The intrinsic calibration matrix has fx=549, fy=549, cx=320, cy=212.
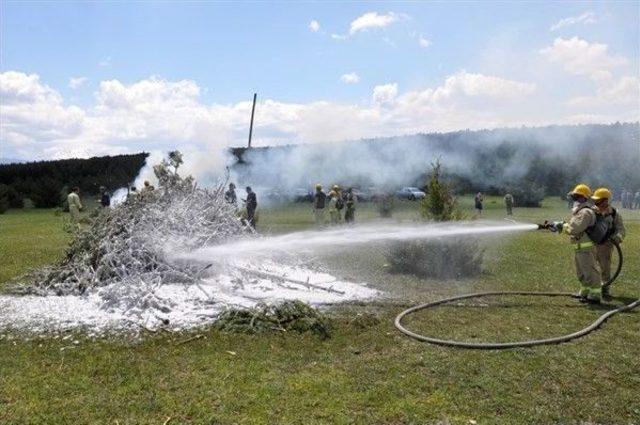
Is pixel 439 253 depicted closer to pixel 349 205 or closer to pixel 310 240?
pixel 310 240

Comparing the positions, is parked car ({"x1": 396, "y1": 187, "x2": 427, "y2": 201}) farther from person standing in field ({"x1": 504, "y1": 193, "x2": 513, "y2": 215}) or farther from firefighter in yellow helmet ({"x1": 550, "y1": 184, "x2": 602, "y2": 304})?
firefighter in yellow helmet ({"x1": 550, "y1": 184, "x2": 602, "y2": 304})

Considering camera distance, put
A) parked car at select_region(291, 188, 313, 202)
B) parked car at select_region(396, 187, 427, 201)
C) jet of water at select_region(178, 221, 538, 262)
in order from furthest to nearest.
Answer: parked car at select_region(396, 187, 427, 201)
parked car at select_region(291, 188, 313, 202)
jet of water at select_region(178, 221, 538, 262)

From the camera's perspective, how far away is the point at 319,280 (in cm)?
979

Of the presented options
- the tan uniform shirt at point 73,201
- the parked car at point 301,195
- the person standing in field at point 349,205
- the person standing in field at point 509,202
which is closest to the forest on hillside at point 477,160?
the parked car at point 301,195

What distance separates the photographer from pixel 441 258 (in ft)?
36.5

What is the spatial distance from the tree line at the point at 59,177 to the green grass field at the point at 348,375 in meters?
28.2

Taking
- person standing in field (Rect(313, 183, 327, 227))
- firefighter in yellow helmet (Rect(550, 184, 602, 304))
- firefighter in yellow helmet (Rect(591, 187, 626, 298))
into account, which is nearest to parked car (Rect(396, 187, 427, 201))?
person standing in field (Rect(313, 183, 327, 227))

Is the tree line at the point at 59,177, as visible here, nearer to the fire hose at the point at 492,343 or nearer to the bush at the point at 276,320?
the bush at the point at 276,320

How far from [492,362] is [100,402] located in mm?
3917

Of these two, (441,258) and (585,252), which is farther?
(441,258)

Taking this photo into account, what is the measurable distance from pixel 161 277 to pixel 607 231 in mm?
7296

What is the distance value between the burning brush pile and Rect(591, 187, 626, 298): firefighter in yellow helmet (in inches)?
156

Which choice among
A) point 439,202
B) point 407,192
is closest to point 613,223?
point 439,202

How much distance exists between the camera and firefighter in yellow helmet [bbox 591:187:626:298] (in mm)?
9125
